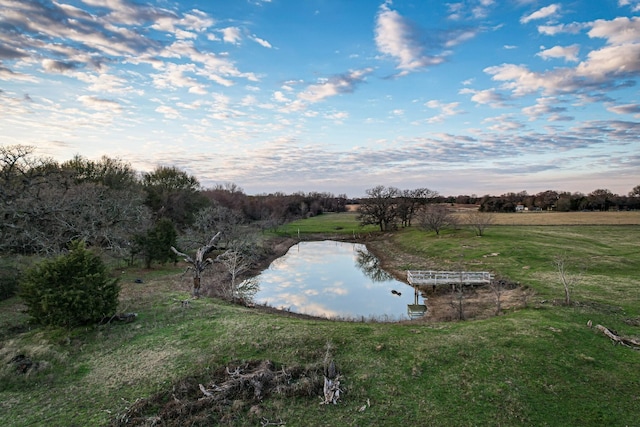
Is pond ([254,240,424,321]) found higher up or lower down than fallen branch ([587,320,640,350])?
lower down

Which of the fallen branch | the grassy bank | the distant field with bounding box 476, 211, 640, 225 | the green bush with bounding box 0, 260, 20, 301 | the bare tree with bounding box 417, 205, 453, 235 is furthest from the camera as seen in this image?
the distant field with bounding box 476, 211, 640, 225

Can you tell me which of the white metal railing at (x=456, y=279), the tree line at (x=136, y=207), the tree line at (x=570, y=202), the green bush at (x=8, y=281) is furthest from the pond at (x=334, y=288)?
the tree line at (x=570, y=202)

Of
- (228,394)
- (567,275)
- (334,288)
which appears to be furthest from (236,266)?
(567,275)

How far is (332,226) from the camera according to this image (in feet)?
247

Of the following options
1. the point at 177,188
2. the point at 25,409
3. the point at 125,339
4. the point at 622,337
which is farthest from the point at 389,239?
the point at 25,409

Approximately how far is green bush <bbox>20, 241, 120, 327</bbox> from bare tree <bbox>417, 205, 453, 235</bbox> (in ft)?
145

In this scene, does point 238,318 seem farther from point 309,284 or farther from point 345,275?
point 345,275

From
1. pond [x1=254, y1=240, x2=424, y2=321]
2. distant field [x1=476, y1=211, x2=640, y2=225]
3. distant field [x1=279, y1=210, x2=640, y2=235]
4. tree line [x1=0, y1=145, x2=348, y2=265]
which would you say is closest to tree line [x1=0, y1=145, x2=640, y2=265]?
tree line [x1=0, y1=145, x2=348, y2=265]

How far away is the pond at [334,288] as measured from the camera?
23.9m

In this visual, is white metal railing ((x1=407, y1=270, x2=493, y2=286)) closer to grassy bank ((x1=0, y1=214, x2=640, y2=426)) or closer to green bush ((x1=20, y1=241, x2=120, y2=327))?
grassy bank ((x1=0, y1=214, x2=640, y2=426))

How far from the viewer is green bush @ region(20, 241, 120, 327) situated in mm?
12984

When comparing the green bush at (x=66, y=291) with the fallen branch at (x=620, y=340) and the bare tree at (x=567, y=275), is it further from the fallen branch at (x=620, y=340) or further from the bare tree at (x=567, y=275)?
the bare tree at (x=567, y=275)

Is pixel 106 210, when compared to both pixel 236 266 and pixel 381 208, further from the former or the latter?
pixel 381 208

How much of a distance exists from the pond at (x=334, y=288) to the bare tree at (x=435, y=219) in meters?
10.7
